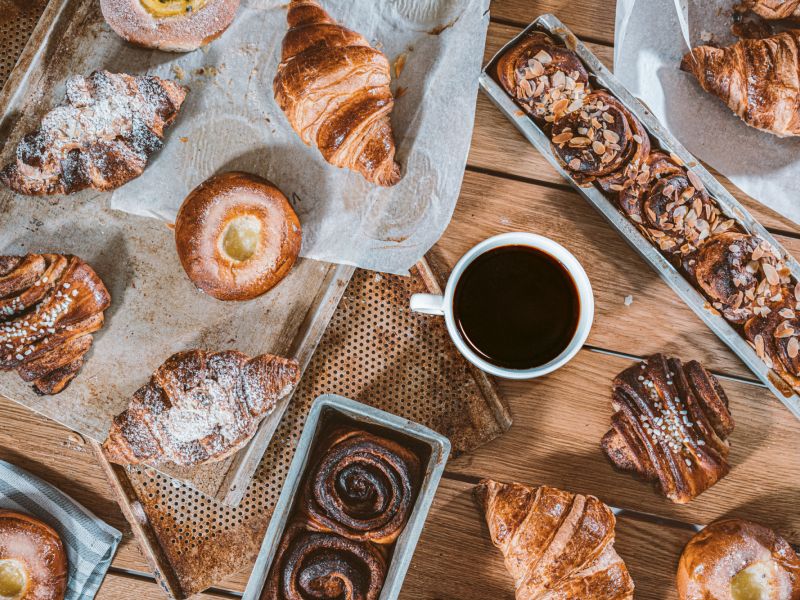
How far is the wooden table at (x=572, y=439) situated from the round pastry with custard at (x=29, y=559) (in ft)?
0.40

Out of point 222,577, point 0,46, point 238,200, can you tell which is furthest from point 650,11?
point 222,577

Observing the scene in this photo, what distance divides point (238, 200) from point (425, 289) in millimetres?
545

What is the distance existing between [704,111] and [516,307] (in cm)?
78

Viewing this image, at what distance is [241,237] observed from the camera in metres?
1.72

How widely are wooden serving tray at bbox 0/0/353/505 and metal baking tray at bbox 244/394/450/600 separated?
0.75 ft

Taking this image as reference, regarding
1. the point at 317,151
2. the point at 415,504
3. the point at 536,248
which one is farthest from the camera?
the point at 317,151

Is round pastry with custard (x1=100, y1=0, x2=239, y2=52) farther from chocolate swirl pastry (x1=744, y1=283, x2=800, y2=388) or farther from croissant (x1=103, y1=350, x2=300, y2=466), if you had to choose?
chocolate swirl pastry (x1=744, y1=283, x2=800, y2=388)

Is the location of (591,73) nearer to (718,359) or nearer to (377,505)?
(718,359)

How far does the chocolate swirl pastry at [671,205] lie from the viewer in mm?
1674

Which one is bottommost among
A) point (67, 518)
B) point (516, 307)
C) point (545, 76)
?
point (67, 518)

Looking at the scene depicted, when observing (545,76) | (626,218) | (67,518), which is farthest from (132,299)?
(626,218)

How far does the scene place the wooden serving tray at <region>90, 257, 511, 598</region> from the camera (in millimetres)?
1806

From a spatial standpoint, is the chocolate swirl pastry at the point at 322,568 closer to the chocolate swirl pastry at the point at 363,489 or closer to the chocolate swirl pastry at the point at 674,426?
the chocolate swirl pastry at the point at 363,489

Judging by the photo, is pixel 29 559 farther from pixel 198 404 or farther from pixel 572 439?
pixel 572 439
